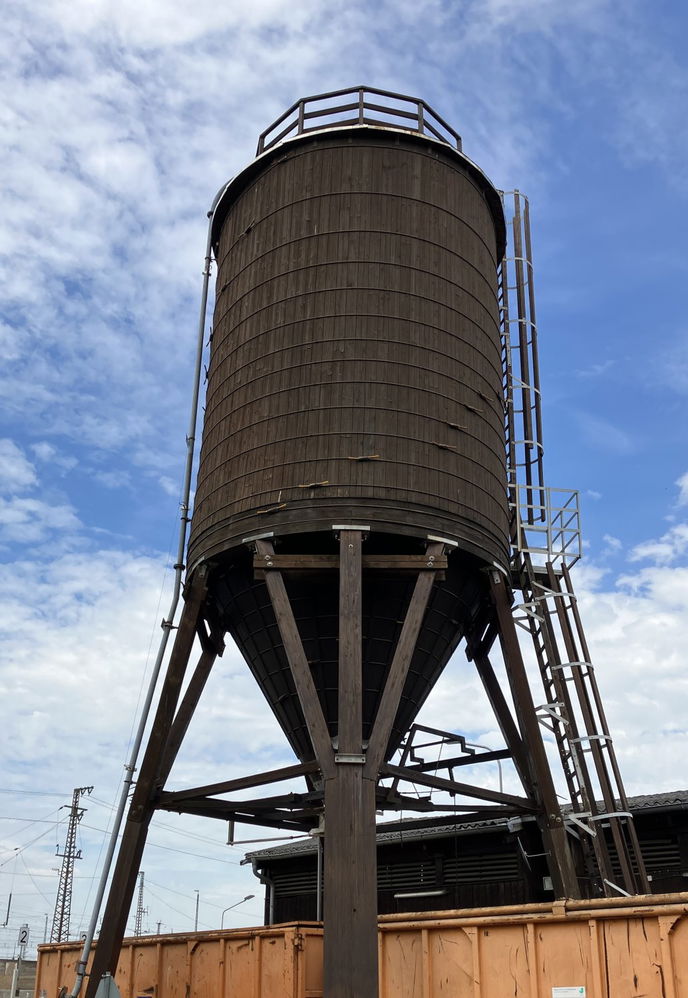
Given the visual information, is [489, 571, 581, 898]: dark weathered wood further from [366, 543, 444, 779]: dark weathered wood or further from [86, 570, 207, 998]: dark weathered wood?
[86, 570, 207, 998]: dark weathered wood

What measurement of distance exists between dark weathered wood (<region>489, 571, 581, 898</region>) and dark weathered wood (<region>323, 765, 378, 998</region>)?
306cm

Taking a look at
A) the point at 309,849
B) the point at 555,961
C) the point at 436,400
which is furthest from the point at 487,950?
the point at 309,849

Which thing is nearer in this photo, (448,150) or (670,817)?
(448,150)

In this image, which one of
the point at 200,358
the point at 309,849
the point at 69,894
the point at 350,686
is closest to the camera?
the point at 350,686

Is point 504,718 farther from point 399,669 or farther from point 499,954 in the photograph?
point 499,954

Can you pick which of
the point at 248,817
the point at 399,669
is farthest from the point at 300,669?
the point at 248,817

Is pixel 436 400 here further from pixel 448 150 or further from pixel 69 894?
→ pixel 69 894

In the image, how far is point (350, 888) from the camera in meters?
11.0

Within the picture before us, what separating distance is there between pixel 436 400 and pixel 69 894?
39.2 m

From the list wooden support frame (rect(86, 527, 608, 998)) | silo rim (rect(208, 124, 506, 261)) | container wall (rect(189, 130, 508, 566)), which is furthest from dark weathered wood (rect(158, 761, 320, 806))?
silo rim (rect(208, 124, 506, 261))

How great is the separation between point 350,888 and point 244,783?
2.53 m

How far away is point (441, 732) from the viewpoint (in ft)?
53.5

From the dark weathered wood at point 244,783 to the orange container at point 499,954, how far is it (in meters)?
1.84

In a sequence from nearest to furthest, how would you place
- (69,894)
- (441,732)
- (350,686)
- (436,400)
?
(350,686) < (436,400) < (441,732) < (69,894)
